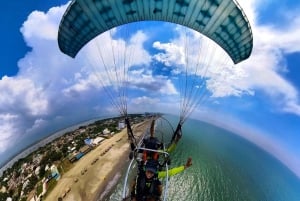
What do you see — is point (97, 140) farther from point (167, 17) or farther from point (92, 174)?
point (167, 17)

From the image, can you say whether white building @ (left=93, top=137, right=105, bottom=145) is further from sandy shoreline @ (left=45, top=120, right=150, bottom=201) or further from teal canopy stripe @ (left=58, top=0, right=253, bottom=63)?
teal canopy stripe @ (left=58, top=0, right=253, bottom=63)

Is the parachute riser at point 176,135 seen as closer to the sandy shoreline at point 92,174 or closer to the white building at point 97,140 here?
the sandy shoreline at point 92,174

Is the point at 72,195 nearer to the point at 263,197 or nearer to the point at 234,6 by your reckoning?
the point at 234,6

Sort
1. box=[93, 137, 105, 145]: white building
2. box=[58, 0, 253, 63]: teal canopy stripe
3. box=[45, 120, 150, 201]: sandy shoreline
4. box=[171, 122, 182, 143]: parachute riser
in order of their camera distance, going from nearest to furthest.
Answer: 1. box=[171, 122, 182, 143]: parachute riser
2. box=[58, 0, 253, 63]: teal canopy stripe
3. box=[45, 120, 150, 201]: sandy shoreline
4. box=[93, 137, 105, 145]: white building

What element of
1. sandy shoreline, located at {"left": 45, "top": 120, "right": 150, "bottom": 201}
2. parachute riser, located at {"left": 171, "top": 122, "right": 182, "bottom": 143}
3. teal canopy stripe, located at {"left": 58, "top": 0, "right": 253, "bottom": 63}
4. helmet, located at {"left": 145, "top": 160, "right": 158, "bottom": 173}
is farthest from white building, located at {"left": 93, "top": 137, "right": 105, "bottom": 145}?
helmet, located at {"left": 145, "top": 160, "right": 158, "bottom": 173}

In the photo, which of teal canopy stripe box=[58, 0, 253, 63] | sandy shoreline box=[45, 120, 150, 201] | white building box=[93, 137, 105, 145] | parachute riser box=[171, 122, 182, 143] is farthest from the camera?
white building box=[93, 137, 105, 145]

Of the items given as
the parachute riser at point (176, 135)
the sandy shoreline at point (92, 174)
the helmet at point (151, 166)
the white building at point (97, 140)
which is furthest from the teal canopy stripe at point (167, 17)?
the white building at point (97, 140)

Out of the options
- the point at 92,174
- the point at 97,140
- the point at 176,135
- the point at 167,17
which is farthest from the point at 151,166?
the point at 97,140
